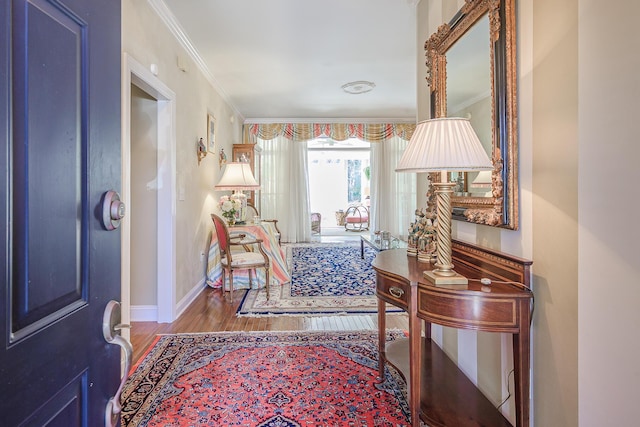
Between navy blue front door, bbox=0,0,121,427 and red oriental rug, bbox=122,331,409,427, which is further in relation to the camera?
red oriental rug, bbox=122,331,409,427

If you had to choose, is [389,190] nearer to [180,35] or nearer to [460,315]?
[180,35]

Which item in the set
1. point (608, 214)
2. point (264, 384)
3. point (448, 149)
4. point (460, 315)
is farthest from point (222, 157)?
point (608, 214)

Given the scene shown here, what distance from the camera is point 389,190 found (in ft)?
24.2

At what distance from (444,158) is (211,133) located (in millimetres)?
3730

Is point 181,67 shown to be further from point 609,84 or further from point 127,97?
point 609,84

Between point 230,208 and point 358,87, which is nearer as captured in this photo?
point 230,208

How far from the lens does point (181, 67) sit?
321 centimetres

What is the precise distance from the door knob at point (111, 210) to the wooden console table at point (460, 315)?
1.09 metres

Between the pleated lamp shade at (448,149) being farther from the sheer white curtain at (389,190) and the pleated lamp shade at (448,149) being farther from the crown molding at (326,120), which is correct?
the sheer white curtain at (389,190)

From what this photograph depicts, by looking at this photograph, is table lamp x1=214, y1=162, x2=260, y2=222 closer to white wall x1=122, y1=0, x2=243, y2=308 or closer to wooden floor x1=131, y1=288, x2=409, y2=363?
white wall x1=122, y1=0, x2=243, y2=308

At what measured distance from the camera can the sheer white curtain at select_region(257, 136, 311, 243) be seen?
7191mm

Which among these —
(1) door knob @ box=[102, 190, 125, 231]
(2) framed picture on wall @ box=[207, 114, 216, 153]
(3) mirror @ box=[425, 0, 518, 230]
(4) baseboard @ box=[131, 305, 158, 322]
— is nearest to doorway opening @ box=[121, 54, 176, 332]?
(4) baseboard @ box=[131, 305, 158, 322]

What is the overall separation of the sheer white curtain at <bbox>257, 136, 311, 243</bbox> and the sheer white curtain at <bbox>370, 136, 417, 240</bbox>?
1.63 metres

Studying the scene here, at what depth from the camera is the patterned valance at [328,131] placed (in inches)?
266
